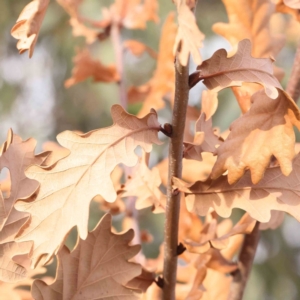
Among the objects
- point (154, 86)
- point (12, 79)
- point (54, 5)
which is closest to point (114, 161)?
point (154, 86)

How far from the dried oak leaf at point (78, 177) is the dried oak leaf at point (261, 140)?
0.15ft

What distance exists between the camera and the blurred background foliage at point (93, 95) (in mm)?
1320

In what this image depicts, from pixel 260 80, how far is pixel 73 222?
0.42 ft

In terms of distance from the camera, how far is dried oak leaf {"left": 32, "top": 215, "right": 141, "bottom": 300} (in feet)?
1.00

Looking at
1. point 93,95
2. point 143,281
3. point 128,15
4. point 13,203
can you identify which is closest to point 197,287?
point 143,281

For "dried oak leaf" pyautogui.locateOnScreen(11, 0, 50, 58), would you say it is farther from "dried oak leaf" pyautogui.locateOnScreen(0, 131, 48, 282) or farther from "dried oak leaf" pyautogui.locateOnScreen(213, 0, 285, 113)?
"dried oak leaf" pyautogui.locateOnScreen(213, 0, 285, 113)

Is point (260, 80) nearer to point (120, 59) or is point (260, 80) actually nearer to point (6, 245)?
point (6, 245)

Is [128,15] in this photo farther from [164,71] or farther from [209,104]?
[209,104]

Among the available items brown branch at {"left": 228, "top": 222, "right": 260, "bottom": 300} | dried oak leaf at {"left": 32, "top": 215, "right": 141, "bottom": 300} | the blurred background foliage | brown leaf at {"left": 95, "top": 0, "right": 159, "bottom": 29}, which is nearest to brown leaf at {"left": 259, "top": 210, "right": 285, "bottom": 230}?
brown branch at {"left": 228, "top": 222, "right": 260, "bottom": 300}

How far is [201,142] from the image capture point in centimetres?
30

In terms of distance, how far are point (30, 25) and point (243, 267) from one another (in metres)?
0.29

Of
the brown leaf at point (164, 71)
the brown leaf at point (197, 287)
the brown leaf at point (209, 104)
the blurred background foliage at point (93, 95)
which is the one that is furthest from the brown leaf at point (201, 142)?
the blurred background foliage at point (93, 95)

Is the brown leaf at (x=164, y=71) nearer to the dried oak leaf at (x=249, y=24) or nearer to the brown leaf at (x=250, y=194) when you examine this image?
the dried oak leaf at (x=249, y=24)

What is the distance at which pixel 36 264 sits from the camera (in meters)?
0.25
